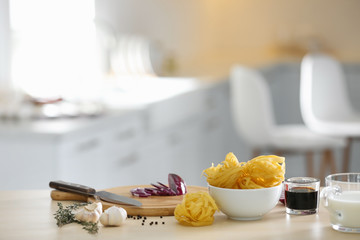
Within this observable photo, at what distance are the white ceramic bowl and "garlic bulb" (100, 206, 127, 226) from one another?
0.17 meters

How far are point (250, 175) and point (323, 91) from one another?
280cm

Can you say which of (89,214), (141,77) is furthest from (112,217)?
(141,77)

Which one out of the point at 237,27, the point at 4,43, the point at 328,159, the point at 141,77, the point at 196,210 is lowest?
the point at 328,159

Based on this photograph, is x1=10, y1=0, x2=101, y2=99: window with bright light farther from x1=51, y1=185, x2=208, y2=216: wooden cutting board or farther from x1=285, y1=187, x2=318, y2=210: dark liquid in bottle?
x1=285, y1=187, x2=318, y2=210: dark liquid in bottle

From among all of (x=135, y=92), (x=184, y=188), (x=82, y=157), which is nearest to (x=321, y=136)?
(x=135, y=92)

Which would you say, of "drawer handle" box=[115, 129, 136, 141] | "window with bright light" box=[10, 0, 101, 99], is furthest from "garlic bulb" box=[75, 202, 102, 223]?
"window with bright light" box=[10, 0, 101, 99]

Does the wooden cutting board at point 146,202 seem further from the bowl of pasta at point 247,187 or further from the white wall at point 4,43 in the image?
the white wall at point 4,43

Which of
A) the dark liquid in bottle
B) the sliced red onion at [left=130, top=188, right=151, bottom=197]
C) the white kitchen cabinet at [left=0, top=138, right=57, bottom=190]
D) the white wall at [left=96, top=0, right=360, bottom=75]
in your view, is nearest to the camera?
the dark liquid in bottle

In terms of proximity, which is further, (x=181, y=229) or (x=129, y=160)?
(x=129, y=160)

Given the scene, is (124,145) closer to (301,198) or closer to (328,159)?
(328,159)

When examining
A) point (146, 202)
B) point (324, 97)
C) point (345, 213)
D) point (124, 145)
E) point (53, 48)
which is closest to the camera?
point (345, 213)

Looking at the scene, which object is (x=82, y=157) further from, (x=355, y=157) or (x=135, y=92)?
(x=355, y=157)

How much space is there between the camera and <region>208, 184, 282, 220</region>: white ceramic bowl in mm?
1079

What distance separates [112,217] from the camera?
1059 mm
